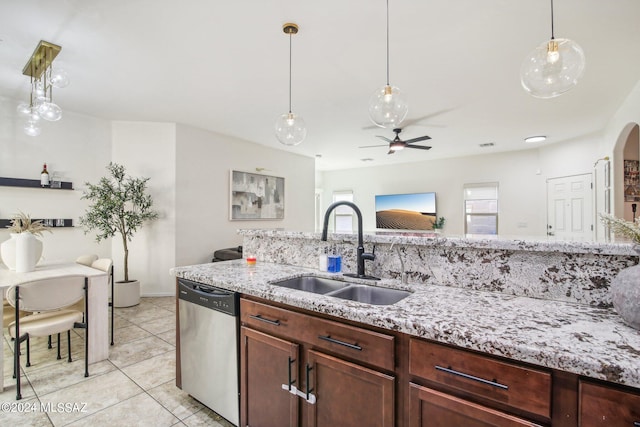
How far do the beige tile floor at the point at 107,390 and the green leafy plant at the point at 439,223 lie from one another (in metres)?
6.24

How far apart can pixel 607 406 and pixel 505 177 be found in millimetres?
7001

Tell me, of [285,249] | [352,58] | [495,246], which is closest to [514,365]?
[495,246]

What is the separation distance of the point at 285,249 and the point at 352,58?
1848mm

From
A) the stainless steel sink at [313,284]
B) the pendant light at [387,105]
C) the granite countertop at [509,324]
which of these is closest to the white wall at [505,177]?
the pendant light at [387,105]

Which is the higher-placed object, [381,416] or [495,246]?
[495,246]

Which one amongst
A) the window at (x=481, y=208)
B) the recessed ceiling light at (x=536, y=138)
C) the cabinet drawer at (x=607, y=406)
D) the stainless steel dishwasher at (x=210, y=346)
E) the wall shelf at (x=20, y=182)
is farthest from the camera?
the window at (x=481, y=208)

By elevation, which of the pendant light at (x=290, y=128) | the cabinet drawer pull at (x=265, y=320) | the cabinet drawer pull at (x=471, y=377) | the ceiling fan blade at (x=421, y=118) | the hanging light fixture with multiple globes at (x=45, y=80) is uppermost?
the ceiling fan blade at (x=421, y=118)

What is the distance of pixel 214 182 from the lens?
5.27 m

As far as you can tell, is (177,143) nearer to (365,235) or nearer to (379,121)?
(379,121)

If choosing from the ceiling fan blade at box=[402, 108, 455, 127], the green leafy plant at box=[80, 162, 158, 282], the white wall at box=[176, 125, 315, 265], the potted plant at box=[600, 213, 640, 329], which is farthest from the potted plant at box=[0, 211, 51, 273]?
the ceiling fan blade at box=[402, 108, 455, 127]

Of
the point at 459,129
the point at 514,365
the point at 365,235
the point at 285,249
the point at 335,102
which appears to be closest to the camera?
the point at 514,365

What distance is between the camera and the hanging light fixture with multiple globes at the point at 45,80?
8.13 ft

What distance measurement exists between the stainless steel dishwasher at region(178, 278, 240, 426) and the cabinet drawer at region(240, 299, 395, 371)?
16 cm

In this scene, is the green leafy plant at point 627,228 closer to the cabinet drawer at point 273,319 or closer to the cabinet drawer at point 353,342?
the cabinet drawer at point 353,342
